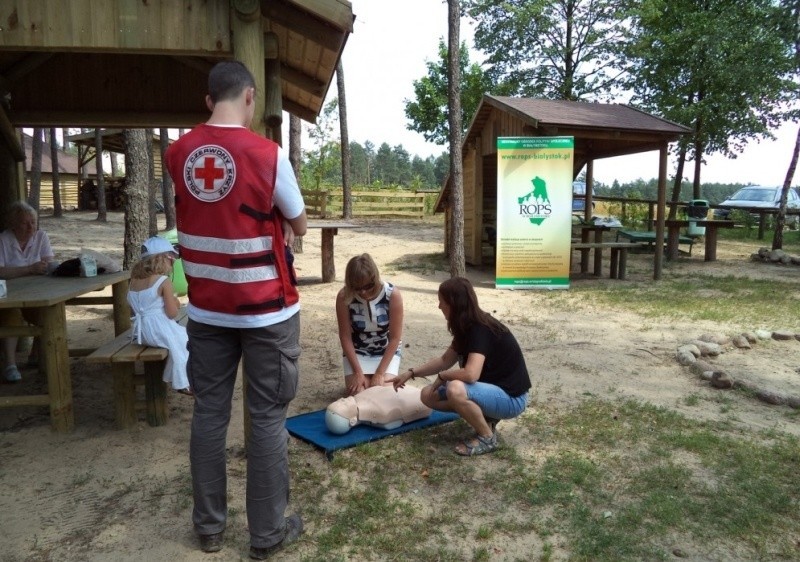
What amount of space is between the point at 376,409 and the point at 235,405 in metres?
1.29

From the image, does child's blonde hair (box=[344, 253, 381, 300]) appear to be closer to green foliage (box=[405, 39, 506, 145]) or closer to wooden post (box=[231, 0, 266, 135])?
wooden post (box=[231, 0, 266, 135])

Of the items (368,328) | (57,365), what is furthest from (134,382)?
(368,328)

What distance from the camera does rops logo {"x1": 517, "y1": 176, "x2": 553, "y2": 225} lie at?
34.9 ft

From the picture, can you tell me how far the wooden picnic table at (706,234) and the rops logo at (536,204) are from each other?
5072mm

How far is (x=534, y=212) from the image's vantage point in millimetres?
10695

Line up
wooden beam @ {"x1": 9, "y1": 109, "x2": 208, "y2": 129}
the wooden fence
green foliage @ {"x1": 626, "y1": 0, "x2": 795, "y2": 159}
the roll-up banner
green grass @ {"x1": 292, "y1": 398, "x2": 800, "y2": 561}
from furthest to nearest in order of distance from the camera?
1. the wooden fence
2. green foliage @ {"x1": 626, "y1": 0, "x2": 795, "y2": 159}
3. the roll-up banner
4. wooden beam @ {"x1": 9, "y1": 109, "x2": 208, "y2": 129}
5. green grass @ {"x1": 292, "y1": 398, "x2": 800, "y2": 561}

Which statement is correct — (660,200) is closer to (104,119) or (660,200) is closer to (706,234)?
(706,234)

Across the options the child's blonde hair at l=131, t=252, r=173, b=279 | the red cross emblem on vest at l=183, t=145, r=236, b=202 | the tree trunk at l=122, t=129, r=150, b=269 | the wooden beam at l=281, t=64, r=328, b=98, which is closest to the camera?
the red cross emblem on vest at l=183, t=145, r=236, b=202

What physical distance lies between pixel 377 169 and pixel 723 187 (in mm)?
52808

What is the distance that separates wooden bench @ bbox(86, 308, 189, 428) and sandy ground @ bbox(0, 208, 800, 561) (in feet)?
0.36

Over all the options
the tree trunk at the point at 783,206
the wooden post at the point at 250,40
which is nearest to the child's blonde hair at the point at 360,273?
the wooden post at the point at 250,40

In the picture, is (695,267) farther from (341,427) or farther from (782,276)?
(341,427)

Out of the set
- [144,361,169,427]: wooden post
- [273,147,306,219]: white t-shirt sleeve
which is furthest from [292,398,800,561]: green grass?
[273,147,306,219]: white t-shirt sleeve

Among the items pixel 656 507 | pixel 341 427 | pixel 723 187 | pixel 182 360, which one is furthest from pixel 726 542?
pixel 723 187
